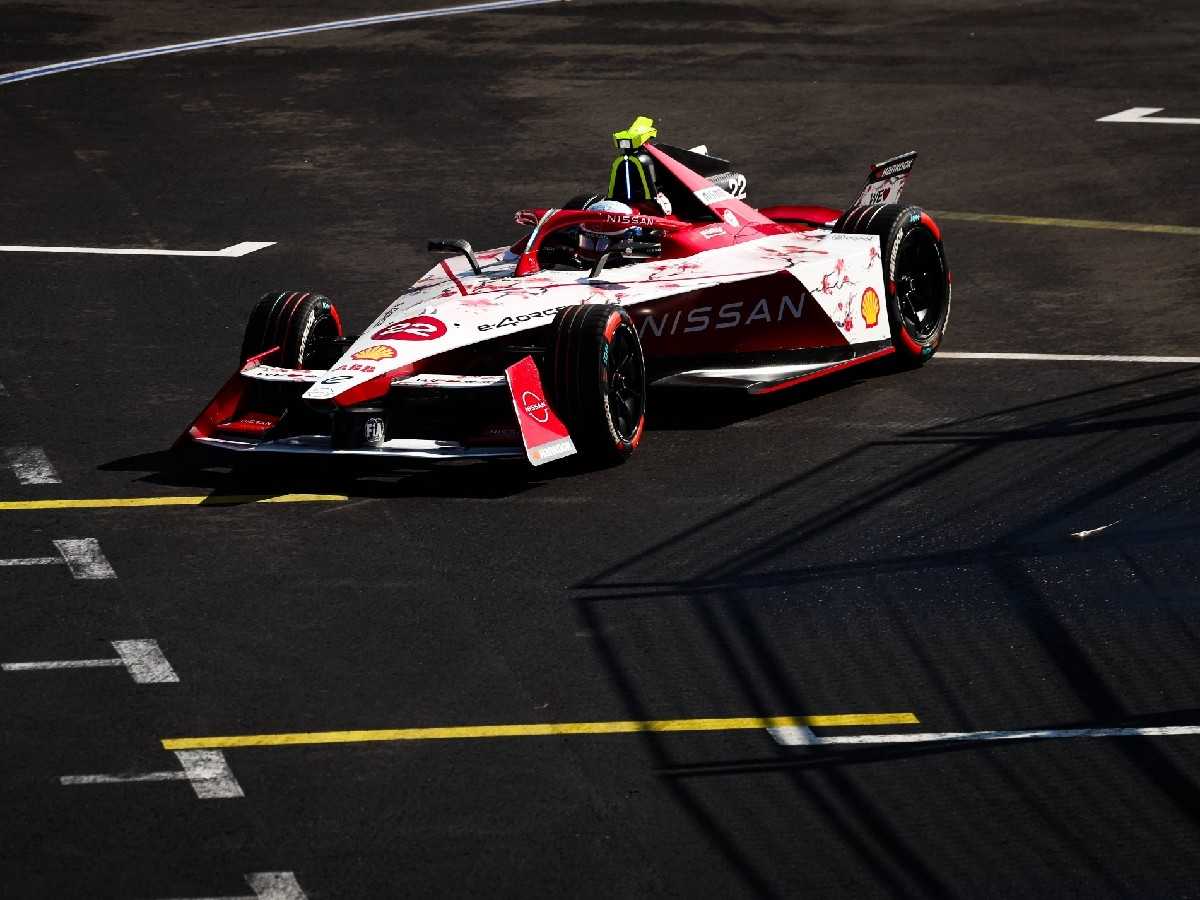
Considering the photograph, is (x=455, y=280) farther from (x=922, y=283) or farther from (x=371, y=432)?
(x=922, y=283)

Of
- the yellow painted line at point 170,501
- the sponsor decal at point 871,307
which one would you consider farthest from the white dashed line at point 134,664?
the sponsor decal at point 871,307

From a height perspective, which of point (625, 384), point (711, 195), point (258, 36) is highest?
point (711, 195)

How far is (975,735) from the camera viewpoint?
973 centimetres

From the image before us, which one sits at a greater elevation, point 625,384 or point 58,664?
point 625,384

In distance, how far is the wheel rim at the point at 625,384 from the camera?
13430 mm

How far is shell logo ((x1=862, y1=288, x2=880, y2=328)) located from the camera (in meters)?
15.1

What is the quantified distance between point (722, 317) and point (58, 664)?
18.0ft

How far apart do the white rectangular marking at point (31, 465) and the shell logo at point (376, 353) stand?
1.93 m

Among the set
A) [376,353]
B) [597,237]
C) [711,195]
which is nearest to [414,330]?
[376,353]

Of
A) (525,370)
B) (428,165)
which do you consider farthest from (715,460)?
(428,165)

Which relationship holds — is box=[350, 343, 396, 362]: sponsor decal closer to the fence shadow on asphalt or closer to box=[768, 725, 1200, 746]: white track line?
the fence shadow on asphalt

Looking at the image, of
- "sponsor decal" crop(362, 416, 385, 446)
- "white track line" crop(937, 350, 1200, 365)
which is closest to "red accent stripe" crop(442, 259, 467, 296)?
"sponsor decal" crop(362, 416, 385, 446)

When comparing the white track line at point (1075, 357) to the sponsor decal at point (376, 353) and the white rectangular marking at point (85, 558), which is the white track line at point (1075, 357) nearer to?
the sponsor decal at point (376, 353)

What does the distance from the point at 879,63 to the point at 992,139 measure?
4008 mm
